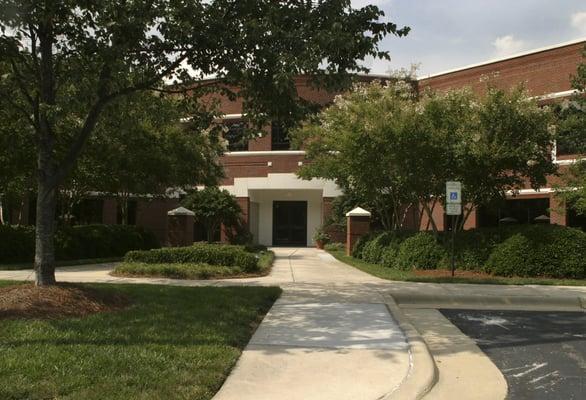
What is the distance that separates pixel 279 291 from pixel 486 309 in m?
4.02

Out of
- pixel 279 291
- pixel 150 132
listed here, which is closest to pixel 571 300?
pixel 279 291

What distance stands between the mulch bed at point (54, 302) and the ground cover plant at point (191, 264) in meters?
5.41

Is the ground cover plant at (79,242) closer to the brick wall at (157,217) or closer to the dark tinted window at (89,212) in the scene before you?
the dark tinted window at (89,212)

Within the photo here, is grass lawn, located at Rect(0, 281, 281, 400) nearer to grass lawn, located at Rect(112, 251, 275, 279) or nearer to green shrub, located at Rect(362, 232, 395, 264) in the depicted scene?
grass lawn, located at Rect(112, 251, 275, 279)

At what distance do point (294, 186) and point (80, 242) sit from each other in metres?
15.0

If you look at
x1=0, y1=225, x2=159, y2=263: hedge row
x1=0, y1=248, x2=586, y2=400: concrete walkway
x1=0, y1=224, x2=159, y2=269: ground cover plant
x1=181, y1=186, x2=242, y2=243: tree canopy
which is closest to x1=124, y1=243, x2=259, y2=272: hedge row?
x1=0, y1=248, x2=586, y2=400: concrete walkway

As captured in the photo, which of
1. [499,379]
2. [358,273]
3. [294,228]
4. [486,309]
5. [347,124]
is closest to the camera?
[499,379]

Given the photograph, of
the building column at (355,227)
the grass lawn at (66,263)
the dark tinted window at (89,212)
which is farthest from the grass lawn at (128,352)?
the dark tinted window at (89,212)

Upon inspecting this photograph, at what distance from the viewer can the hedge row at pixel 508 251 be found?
16.0m

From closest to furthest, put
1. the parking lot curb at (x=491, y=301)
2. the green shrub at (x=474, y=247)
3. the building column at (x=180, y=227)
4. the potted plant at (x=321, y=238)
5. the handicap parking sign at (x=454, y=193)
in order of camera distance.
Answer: the parking lot curb at (x=491, y=301) → the handicap parking sign at (x=454, y=193) → the green shrub at (x=474, y=247) → the building column at (x=180, y=227) → the potted plant at (x=321, y=238)

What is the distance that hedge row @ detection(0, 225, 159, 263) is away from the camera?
18141mm

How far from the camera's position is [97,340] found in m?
6.65

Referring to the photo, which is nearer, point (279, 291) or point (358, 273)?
point (279, 291)

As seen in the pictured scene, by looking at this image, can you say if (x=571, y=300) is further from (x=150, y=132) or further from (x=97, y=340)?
(x=150, y=132)
